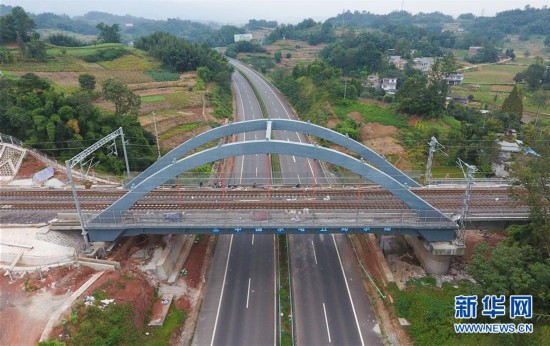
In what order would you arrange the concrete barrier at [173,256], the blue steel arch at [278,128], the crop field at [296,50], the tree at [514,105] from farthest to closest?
1. the crop field at [296,50]
2. the tree at [514,105]
3. the blue steel arch at [278,128]
4. the concrete barrier at [173,256]

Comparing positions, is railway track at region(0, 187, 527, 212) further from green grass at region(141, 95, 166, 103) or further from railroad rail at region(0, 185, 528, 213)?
green grass at region(141, 95, 166, 103)

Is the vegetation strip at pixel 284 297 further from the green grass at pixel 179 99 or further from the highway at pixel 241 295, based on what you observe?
the green grass at pixel 179 99

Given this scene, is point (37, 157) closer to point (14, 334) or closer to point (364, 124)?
point (14, 334)

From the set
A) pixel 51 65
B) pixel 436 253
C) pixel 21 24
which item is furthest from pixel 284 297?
pixel 21 24

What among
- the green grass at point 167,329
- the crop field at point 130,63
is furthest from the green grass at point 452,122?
the crop field at point 130,63

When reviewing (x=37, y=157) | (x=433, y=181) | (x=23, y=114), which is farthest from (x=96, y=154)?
(x=433, y=181)
